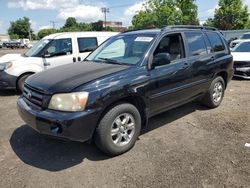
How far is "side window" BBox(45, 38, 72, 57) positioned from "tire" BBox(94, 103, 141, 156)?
478 cm

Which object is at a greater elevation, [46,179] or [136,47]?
[136,47]

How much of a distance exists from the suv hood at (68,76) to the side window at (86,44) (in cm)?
415

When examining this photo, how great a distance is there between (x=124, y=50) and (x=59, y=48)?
398 cm

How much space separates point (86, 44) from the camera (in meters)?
8.77

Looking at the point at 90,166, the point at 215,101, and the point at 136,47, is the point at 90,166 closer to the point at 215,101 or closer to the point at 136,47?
the point at 136,47

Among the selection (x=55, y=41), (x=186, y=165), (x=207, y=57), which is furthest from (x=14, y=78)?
(x=186, y=165)

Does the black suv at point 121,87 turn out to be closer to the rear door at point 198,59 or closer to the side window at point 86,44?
the rear door at point 198,59

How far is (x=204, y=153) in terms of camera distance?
13.1 ft

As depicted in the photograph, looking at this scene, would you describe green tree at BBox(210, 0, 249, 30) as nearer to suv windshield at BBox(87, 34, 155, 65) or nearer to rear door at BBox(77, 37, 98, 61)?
rear door at BBox(77, 37, 98, 61)

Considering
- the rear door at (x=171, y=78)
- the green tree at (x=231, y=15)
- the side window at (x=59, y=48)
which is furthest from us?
the green tree at (x=231, y=15)

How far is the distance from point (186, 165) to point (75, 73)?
207 centimetres

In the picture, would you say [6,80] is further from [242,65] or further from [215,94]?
[242,65]

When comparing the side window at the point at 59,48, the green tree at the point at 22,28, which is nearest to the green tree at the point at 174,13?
the side window at the point at 59,48

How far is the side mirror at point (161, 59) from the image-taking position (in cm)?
418
